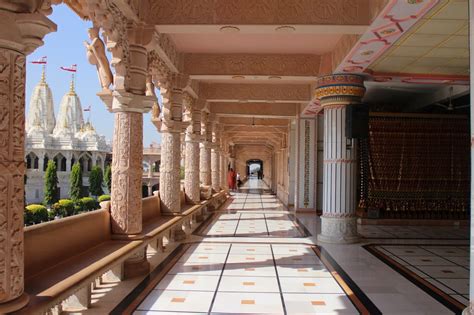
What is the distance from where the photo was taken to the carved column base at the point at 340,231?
7246mm

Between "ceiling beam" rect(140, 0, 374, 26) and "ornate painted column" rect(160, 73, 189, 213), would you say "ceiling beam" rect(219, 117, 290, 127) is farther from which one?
"ceiling beam" rect(140, 0, 374, 26)

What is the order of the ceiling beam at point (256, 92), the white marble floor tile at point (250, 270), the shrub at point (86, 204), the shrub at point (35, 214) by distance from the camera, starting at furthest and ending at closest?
the shrub at point (86, 204) → the shrub at point (35, 214) → the ceiling beam at point (256, 92) → the white marble floor tile at point (250, 270)

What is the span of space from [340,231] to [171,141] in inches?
119

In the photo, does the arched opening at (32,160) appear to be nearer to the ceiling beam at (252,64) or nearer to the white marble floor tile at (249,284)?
the ceiling beam at (252,64)

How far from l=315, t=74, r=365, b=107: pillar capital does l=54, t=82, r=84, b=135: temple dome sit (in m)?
29.4

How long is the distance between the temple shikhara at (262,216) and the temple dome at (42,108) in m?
25.7

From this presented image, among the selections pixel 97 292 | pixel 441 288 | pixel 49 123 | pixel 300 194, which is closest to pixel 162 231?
pixel 97 292

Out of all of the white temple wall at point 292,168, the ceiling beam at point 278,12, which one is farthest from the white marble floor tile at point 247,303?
the white temple wall at point 292,168

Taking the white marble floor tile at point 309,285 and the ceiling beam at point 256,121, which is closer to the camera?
the white marble floor tile at point 309,285

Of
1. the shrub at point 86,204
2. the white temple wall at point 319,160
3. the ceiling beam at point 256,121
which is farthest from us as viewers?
the shrub at point 86,204

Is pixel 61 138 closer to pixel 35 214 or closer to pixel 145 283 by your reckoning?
pixel 35 214

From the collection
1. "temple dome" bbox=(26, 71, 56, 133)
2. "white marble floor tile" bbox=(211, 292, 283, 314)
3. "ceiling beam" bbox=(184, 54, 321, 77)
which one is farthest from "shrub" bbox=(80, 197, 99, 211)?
"white marble floor tile" bbox=(211, 292, 283, 314)

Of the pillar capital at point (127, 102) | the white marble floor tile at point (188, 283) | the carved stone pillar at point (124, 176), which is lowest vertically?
the white marble floor tile at point (188, 283)

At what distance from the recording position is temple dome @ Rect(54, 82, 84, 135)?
34.1 m
